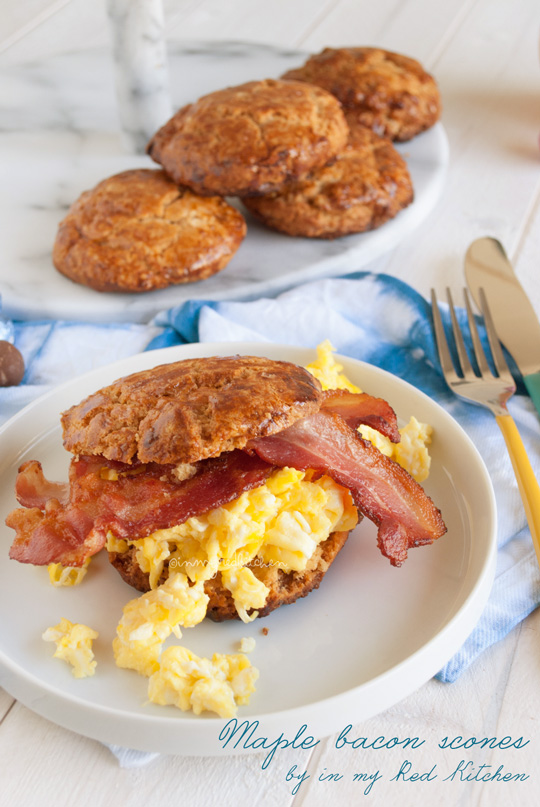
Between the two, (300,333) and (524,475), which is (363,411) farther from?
(300,333)

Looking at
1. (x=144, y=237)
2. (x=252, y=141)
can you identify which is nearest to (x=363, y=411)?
(x=144, y=237)

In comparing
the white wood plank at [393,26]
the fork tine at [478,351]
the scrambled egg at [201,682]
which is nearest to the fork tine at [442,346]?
the fork tine at [478,351]

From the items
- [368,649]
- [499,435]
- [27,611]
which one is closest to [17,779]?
[27,611]

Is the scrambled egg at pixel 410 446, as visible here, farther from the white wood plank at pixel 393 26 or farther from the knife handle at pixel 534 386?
the white wood plank at pixel 393 26

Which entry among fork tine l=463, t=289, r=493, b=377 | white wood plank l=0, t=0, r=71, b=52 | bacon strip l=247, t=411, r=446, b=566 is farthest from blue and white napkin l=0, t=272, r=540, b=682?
white wood plank l=0, t=0, r=71, b=52

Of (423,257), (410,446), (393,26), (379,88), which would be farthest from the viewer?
(393,26)

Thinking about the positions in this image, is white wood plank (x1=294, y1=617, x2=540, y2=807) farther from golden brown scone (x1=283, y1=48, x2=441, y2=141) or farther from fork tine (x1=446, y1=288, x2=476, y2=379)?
golden brown scone (x1=283, y1=48, x2=441, y2=141)

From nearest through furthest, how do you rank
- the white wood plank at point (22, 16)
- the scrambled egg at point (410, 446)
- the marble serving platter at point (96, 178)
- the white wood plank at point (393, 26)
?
the scrambled egg at point (410, 446) < the marble serving platter at point (96, 178) < the white wood plank at point (393, 26) < the white wood plank at point (22, 16)
